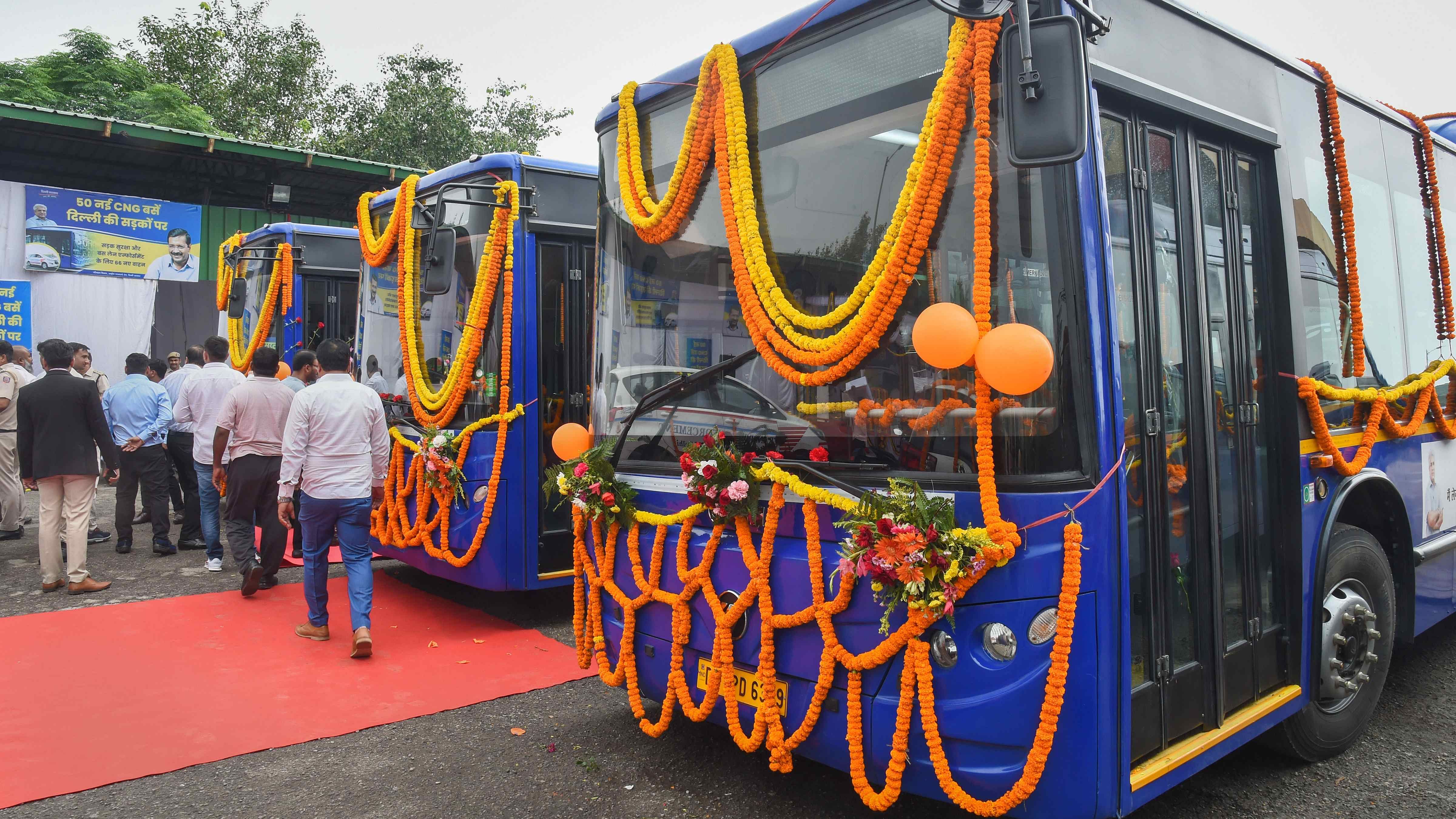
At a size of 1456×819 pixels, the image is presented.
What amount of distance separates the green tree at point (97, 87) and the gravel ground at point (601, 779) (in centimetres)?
1828

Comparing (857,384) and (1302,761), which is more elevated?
(857,384)

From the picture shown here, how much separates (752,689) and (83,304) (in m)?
15.0

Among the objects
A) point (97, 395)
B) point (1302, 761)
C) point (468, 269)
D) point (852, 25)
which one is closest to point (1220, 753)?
point (1302, 761)

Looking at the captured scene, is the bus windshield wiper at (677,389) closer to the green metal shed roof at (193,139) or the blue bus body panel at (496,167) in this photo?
the blue bus body panel at (496,167)

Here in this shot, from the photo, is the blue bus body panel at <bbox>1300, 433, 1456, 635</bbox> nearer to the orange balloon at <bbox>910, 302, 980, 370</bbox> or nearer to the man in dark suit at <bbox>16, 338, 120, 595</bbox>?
the orange balloon at <bbox>910, 302, 980, 370</bbox>

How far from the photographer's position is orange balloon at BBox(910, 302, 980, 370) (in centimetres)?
257

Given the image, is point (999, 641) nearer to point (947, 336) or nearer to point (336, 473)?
point (947, 336)

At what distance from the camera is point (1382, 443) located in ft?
13.8

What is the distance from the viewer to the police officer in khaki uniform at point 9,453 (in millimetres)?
A: 8734

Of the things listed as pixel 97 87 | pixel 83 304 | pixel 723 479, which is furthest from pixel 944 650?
pixel 97 87

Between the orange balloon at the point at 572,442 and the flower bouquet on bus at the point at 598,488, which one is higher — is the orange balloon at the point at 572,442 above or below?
above

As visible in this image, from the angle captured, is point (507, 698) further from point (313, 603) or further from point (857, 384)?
point (857, 384)

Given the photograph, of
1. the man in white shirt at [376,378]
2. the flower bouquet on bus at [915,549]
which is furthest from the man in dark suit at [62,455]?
the flower bouquet on bus at [915,549]

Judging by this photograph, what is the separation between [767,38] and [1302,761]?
3.57 metres
